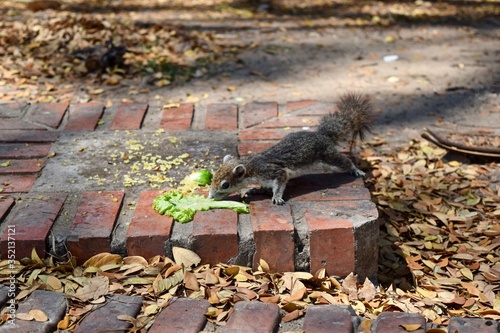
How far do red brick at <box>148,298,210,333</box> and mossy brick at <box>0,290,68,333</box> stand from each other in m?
0.39

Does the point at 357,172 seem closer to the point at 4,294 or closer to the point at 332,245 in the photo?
the point at 332,245

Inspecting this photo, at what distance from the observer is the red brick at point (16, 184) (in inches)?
146

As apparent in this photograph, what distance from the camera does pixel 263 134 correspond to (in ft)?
14.7

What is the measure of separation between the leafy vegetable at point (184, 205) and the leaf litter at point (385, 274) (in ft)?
0.71

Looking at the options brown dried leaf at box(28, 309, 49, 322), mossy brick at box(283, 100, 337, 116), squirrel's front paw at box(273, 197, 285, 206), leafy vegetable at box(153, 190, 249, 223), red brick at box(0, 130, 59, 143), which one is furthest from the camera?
mossy brick at box(283, 100, 337, 116)

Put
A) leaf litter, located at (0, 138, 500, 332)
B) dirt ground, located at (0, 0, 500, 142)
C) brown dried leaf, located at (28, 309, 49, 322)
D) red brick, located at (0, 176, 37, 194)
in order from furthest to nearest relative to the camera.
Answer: dirt ground, located at (0, 0, 500, 142) → red brick, located at (0, 176, 37, 194) → leaf litter, located at (0, 138, 500, 332) → brown dried leaf, located at (28, 309, 49, 322)

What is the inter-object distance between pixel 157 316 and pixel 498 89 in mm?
4276

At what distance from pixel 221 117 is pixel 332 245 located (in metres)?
1.74

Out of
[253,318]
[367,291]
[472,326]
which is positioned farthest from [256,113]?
[472,326]

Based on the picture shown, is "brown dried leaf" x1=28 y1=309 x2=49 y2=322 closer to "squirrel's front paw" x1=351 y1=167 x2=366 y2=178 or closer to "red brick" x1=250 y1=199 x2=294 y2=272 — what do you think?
"red brick" x1=250 y1=199 x2=294 y2=272

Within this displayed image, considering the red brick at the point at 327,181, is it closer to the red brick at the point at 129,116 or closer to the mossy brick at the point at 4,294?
the red brick at the point at 129,116

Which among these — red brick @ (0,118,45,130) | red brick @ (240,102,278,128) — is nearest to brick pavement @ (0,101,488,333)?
red brick @ (0,118,45,130)

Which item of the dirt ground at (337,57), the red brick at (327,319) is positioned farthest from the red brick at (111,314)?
the dirt ground at (337,57)

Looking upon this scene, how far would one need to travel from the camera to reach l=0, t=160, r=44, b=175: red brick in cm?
393
